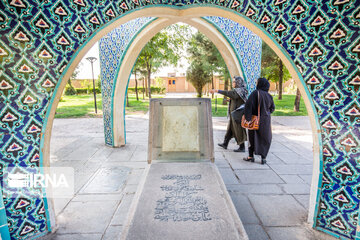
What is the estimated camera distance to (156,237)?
5.46 feet

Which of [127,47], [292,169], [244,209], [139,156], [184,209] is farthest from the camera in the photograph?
[127,47]

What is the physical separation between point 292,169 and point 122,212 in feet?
10.3

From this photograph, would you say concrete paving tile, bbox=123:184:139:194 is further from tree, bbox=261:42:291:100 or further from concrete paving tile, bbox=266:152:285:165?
tree, bbox=261:42:291:100

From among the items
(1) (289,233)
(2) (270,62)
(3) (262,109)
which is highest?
(2) (270,62)

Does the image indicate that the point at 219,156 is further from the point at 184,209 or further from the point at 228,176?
the point at 184,209

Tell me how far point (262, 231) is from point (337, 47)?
2.02 metres

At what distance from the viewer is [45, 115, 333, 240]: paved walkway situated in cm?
241

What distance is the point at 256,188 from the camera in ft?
10.8

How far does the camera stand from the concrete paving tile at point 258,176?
3516mm

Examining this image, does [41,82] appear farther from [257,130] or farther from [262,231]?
[257,130]

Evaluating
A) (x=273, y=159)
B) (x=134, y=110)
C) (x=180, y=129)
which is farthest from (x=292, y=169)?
(x=134, y=110)

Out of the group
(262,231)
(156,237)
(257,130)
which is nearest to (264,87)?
(257,130)

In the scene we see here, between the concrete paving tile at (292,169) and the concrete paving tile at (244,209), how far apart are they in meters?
1.23

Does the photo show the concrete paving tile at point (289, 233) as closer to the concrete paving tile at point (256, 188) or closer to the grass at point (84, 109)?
the concrete paving tile at point (256, 188)
